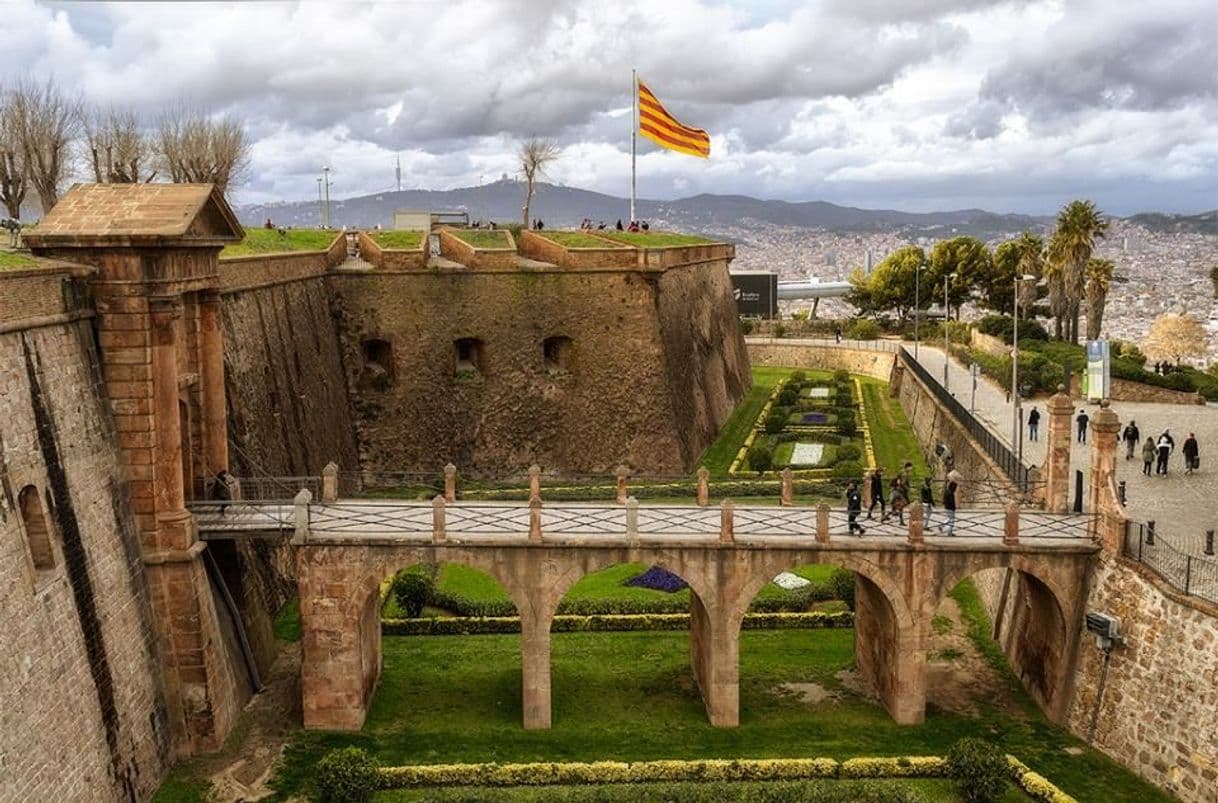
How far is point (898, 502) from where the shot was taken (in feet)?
83.6

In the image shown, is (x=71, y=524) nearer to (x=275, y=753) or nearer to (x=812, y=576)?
(x=275, y=753)

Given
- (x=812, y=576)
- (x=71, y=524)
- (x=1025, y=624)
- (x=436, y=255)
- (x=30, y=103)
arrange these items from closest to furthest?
1. (x=71, y=524)
2. (x=1025, y=624)
3. (x=812, y=576)
4. (x=30, y=103)
5. (x=436, y=255)

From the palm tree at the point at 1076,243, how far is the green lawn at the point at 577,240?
92.7 ft

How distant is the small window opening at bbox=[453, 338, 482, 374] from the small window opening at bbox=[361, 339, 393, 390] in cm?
247

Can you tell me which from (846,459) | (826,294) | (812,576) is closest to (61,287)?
(812,576)

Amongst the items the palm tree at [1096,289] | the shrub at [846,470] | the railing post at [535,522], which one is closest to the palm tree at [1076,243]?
the palm tree at [1096,289]

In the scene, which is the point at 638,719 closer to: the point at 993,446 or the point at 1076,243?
the point at 993,446

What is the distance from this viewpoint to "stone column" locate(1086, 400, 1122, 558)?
23516 millimetres

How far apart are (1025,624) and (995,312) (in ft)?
201

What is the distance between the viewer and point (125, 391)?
73.3 feet

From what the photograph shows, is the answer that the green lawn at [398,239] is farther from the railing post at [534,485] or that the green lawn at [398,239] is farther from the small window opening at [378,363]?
the railing post at [534,485]

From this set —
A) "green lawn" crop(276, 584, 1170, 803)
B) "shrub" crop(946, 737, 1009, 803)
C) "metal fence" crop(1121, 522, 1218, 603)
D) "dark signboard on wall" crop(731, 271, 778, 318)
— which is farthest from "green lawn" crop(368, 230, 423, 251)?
"dark signboard on wall" crop(731, 271, 778, 318)

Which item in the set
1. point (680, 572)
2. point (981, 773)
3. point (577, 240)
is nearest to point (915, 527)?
point (680, 572)

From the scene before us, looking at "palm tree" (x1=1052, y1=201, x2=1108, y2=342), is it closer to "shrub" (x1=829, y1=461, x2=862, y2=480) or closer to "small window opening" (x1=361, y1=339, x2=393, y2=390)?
"shrub" (x1=829, y1=461, x2=862, y2=480)
